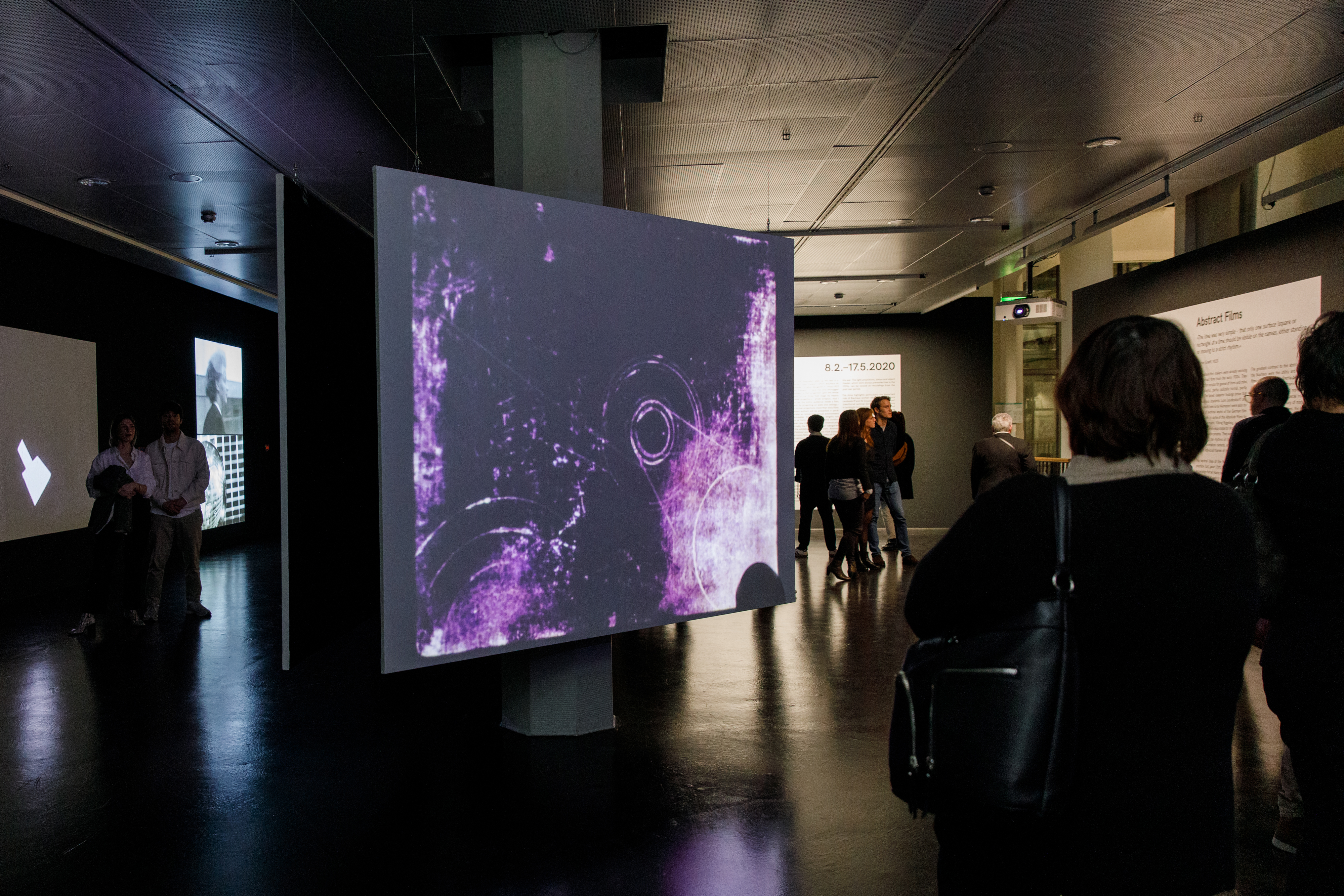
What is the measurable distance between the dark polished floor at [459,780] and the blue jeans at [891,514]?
11.8 ft

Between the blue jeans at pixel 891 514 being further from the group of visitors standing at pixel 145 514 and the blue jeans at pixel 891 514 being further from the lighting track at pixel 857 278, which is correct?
the group of visitors standing at pixel 145 514

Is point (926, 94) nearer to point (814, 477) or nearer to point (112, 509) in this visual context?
point (814, 477)

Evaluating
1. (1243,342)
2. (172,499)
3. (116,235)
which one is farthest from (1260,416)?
(116,235)

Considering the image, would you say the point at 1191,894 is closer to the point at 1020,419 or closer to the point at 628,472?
the point at 628,472

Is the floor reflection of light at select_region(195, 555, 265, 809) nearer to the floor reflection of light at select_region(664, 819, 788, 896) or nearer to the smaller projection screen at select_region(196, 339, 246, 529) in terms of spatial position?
the floor reflection of light at select_region(664, 819, 788, 896)

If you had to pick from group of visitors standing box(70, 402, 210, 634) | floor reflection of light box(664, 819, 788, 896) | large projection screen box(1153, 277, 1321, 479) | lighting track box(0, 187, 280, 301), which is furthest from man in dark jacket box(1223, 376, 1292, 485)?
group of visitors standing box(70, 402, 210, 634)

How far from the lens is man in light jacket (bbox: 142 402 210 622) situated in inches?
242

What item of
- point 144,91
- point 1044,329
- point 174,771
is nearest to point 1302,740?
point 174,771

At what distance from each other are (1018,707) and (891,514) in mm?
8178

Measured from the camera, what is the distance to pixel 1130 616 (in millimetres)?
1133

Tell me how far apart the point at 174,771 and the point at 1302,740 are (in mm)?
3692

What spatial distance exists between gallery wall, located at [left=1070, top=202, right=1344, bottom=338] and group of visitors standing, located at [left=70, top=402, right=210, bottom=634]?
21.0 ft

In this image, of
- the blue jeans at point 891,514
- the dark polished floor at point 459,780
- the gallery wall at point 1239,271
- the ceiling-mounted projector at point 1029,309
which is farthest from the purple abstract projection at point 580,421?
the ceiling-mounted projector at point 1029,309

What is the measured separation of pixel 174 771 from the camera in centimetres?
327
